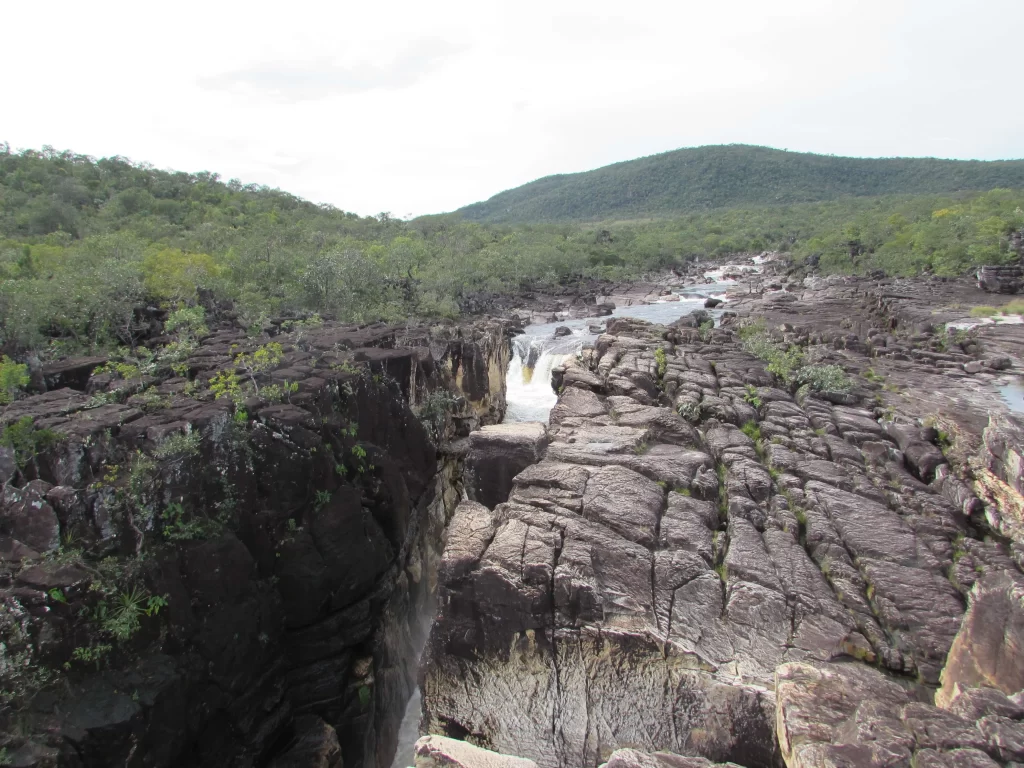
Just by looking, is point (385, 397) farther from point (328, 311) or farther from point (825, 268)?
point (825, 268)

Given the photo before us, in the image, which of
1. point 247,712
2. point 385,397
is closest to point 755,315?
point 385,397

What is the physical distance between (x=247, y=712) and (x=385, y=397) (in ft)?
24.7

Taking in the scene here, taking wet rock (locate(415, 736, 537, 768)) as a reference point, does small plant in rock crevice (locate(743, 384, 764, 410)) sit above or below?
above

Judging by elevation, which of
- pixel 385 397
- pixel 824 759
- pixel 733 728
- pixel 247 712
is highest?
pixel 385 397

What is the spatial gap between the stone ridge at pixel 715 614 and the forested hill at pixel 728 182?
157 m

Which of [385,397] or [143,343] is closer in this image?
[385,397]

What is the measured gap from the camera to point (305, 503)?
38.5 ft

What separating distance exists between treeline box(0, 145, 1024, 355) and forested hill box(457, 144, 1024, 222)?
2439 inches

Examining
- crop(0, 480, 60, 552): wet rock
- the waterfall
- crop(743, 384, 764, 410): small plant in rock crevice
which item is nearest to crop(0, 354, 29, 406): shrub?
crop(0, 480, 60, 552): wet rock

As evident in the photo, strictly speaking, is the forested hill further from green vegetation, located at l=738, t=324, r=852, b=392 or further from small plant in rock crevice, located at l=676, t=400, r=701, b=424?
small plant in rock crevice, located at l=676, t=400, r=701, b=424

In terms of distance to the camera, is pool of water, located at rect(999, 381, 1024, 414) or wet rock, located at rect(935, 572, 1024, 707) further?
pool of water, located at rect(999, 381, 1024, 414)

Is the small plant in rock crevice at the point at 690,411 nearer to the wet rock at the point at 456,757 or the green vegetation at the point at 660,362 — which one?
the green vegetation at the point at 660,362

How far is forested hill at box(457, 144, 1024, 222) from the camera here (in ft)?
522

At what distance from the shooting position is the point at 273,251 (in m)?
35.2
